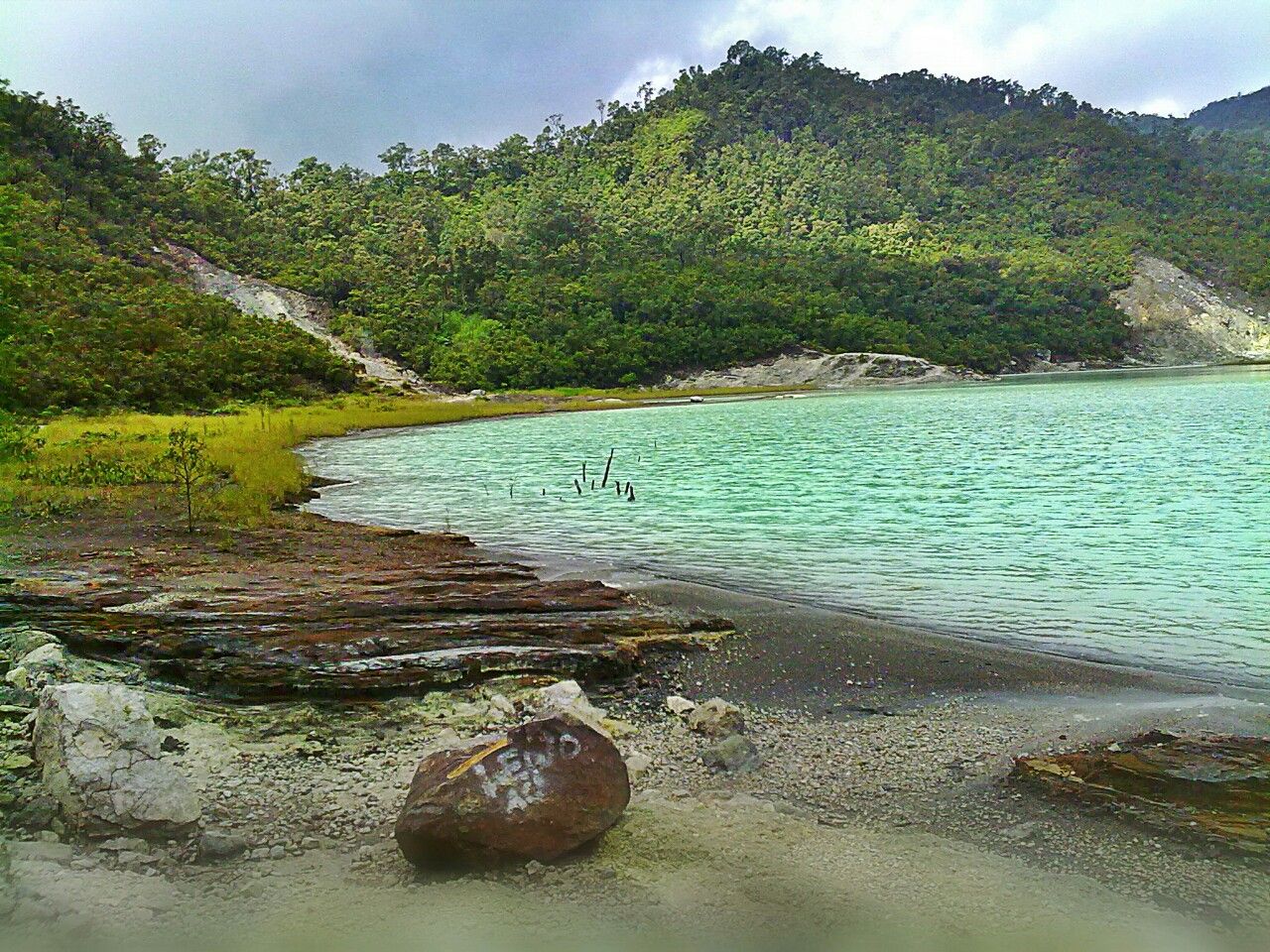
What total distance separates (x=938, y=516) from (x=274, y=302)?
3994 inches

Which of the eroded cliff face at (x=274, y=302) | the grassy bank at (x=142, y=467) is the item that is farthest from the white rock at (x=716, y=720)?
the eroded cliff face at (x=274, y=302)

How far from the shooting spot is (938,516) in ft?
55.8

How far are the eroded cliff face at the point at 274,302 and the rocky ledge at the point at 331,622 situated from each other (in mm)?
81513

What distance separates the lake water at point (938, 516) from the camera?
10.1 m

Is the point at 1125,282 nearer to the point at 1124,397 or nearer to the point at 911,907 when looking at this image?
the point at 1124,397

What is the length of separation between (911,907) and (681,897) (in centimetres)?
106

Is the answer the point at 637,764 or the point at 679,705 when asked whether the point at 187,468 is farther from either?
the point at 637,764

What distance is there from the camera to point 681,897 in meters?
4.33

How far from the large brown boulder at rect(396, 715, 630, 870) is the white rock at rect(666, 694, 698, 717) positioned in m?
1.68

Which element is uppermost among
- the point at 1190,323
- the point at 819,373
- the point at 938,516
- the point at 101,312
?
the point at 1190,323

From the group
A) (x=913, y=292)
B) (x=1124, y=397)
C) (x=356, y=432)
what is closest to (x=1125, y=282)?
(x=913, y=292)

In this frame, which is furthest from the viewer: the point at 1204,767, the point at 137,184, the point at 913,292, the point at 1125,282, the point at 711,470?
the point at 1125,282

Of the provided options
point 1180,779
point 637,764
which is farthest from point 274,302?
point 1180,779

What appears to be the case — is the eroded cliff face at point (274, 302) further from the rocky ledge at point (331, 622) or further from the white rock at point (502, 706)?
the white rock at point (502, 706)
